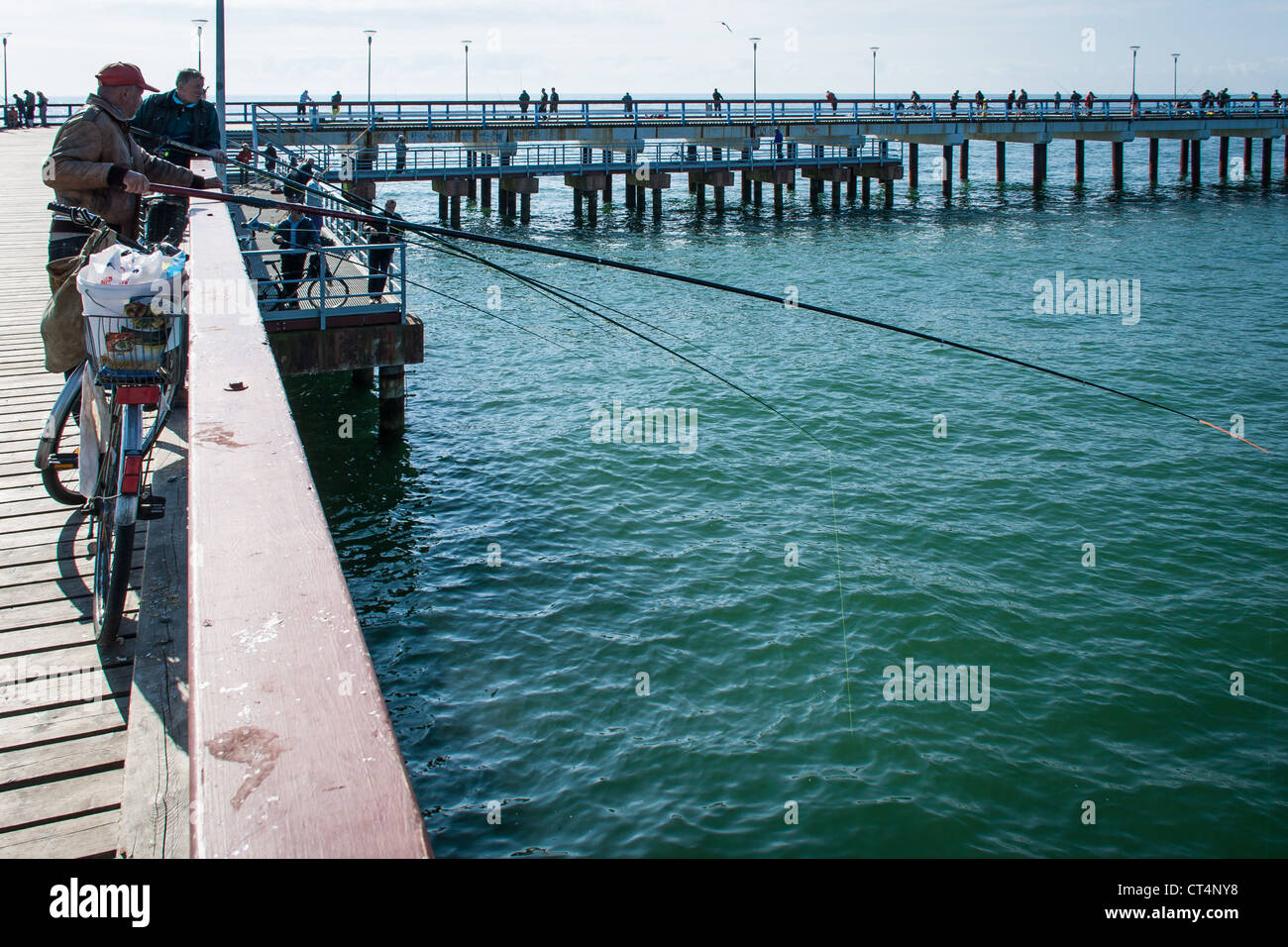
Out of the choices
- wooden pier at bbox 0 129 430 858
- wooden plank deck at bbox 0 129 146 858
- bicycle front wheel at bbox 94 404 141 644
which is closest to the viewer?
wooden pier at bbox 0 129 430 858

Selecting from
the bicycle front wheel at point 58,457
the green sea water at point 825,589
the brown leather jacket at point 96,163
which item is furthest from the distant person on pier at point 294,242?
the bicycle front wheel at point 58,457

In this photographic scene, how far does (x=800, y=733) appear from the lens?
9.48 m

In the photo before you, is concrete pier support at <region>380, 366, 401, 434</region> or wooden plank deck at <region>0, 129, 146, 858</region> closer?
wooden plank deck at <region>0, 129, 146, 858</region>

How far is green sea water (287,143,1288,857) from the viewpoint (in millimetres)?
8531

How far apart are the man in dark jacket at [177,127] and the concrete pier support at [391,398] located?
4552mm

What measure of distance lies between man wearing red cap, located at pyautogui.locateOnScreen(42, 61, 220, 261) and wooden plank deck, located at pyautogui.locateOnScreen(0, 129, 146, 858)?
1728 millimetres

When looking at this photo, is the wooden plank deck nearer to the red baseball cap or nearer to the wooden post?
the red baseball cap

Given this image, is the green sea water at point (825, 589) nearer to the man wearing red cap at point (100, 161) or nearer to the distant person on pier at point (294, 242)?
the distant person on pier at point (294, 242)

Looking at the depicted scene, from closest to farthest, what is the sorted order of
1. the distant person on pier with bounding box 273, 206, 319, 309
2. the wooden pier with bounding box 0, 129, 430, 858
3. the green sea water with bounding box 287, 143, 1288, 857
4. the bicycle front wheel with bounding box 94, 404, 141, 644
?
the wooden pier with bounding box 0, 129, 430, 858
the bicycle front wheel with bounding box 94, 404, 141, 644
the green sea water with bounding box 287, 143, 1288, 857
the distant person on pier with bounding box 273, 206, 319, 309

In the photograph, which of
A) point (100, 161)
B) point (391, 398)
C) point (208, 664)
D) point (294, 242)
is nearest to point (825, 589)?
point (391, 398)

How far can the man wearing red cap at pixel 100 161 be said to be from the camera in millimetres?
6699

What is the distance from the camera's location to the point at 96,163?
6699mm

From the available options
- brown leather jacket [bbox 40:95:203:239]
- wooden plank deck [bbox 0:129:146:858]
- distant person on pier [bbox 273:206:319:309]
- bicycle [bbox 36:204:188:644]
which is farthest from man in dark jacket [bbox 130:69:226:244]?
bicycle [bbox 36:204:188:644]
